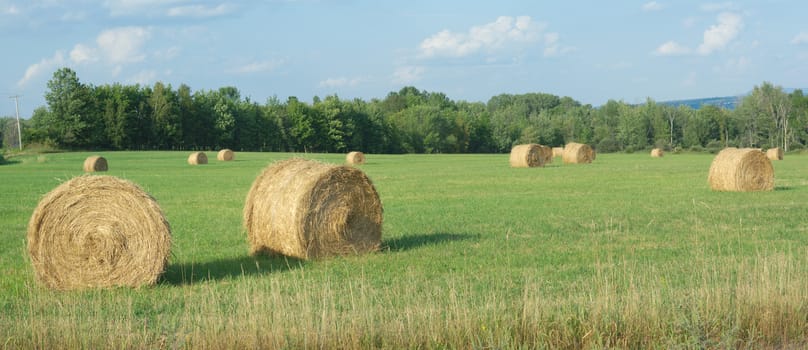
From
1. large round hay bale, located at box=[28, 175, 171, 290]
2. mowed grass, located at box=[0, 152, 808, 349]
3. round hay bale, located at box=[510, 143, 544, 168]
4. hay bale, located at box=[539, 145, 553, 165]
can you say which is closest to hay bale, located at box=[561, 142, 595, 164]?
hay bale, located at box=[539, 145, 553, 165]

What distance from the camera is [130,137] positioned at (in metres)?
95.8

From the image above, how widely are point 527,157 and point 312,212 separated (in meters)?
37.6

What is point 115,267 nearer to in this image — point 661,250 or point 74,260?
point 74,260

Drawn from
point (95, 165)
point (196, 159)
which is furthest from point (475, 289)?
point (196, 159)

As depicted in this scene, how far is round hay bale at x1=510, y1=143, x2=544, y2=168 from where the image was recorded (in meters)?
49.8

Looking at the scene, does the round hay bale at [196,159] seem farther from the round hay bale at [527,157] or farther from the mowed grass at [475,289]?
the mowed grass at [475,289]

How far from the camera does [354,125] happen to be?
380ft

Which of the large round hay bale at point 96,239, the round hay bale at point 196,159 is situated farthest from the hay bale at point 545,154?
the large round hay bale at point 96,239

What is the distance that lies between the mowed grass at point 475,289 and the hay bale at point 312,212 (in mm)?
347

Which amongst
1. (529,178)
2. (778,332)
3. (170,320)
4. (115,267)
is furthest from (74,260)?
(529,178)

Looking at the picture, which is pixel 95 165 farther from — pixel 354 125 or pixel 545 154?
pixel 354 125

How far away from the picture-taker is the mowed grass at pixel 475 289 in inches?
301

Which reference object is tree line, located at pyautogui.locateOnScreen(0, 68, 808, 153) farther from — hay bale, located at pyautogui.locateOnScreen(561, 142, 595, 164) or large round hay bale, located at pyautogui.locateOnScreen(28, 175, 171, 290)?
large round hay bale, located at pyautogui.locateOnScreen(28, 175, 171, 290)

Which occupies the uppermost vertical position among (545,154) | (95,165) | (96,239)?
(95,165)
